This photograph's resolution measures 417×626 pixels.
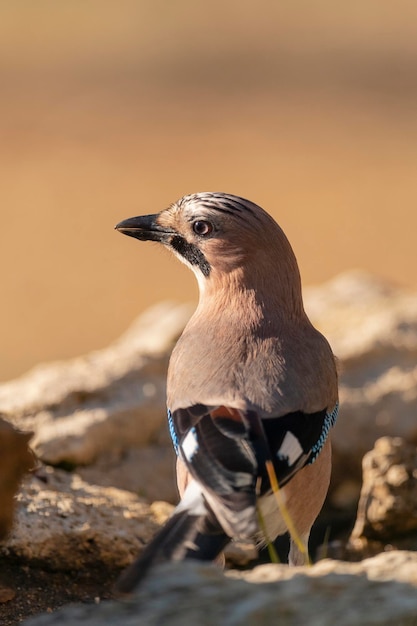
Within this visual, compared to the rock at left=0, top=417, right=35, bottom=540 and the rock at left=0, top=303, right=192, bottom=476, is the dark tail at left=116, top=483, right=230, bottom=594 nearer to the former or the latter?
the rock at left=0, top=417, right=35, bottom=540

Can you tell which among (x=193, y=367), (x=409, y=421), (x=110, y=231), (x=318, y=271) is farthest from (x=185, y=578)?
(x=110, y=231)

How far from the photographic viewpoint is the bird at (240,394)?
376 centimetres

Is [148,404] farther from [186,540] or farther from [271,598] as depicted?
[271,598]

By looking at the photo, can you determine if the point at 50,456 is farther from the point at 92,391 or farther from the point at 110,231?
the point at 110,231

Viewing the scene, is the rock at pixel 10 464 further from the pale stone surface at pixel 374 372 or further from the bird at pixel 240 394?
the pale stone surface at pixel 374 372

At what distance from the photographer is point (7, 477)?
4598 mm

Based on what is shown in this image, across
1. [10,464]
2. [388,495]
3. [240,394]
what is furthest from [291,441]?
[388,495]

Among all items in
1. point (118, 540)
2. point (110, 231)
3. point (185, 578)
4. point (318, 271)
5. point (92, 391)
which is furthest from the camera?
point (110, 231)

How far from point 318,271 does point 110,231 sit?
3186 millimetres

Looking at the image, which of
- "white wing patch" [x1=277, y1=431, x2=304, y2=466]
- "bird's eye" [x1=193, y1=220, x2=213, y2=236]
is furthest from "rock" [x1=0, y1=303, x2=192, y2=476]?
"white wing patch" [x1=277, y1=431, x2=304, y2=466]

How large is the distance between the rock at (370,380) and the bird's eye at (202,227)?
1.44 meters

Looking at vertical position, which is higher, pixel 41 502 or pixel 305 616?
pixel 41 502

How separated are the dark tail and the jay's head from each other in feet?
4.13

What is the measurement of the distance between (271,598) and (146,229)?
92.4 inches
